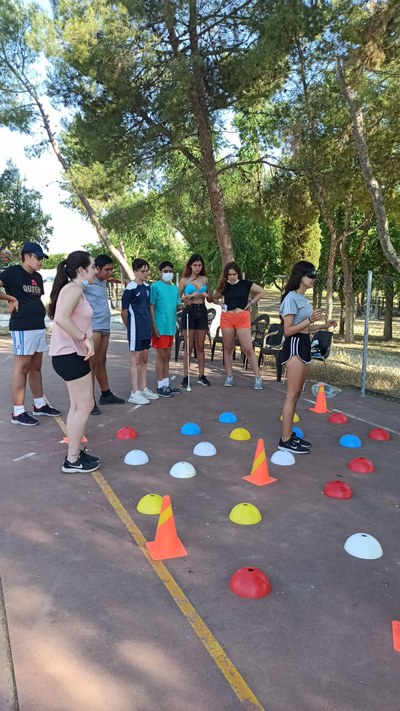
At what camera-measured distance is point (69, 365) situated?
14.5 ft

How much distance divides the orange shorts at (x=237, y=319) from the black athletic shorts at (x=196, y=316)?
1.35 ft

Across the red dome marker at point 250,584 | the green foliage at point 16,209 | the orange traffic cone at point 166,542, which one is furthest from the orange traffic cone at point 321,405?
the green foliage at point 16,209

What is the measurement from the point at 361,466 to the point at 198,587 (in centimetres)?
250

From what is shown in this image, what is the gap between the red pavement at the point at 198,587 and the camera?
2328 mm

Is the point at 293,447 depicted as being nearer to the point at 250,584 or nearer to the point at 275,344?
the point at 250,584

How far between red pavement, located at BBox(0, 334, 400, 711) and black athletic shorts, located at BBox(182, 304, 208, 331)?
2.99 metres

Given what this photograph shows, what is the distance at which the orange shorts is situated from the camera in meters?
7.87

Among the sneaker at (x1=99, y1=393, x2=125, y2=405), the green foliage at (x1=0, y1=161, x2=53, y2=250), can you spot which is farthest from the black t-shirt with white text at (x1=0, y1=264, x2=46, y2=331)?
the green foliage at (x1=0, y1=161, x2=53, y2=250)

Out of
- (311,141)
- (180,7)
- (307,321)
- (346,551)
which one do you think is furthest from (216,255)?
(346,551)

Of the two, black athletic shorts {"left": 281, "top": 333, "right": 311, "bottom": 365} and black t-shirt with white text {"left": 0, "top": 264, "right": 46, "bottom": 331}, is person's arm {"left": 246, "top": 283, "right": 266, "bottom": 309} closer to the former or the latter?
black athletic shorts {"left": 281, "top": 333, "right": 311, "bottom": 365}

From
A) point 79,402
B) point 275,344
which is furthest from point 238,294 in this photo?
point 79,402

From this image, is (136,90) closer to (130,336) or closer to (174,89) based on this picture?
(174,89)

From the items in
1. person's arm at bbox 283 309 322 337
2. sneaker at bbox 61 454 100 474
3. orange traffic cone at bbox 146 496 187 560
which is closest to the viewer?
orange traffic cone at bbox 146 496 187 560

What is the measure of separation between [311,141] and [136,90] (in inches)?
183
